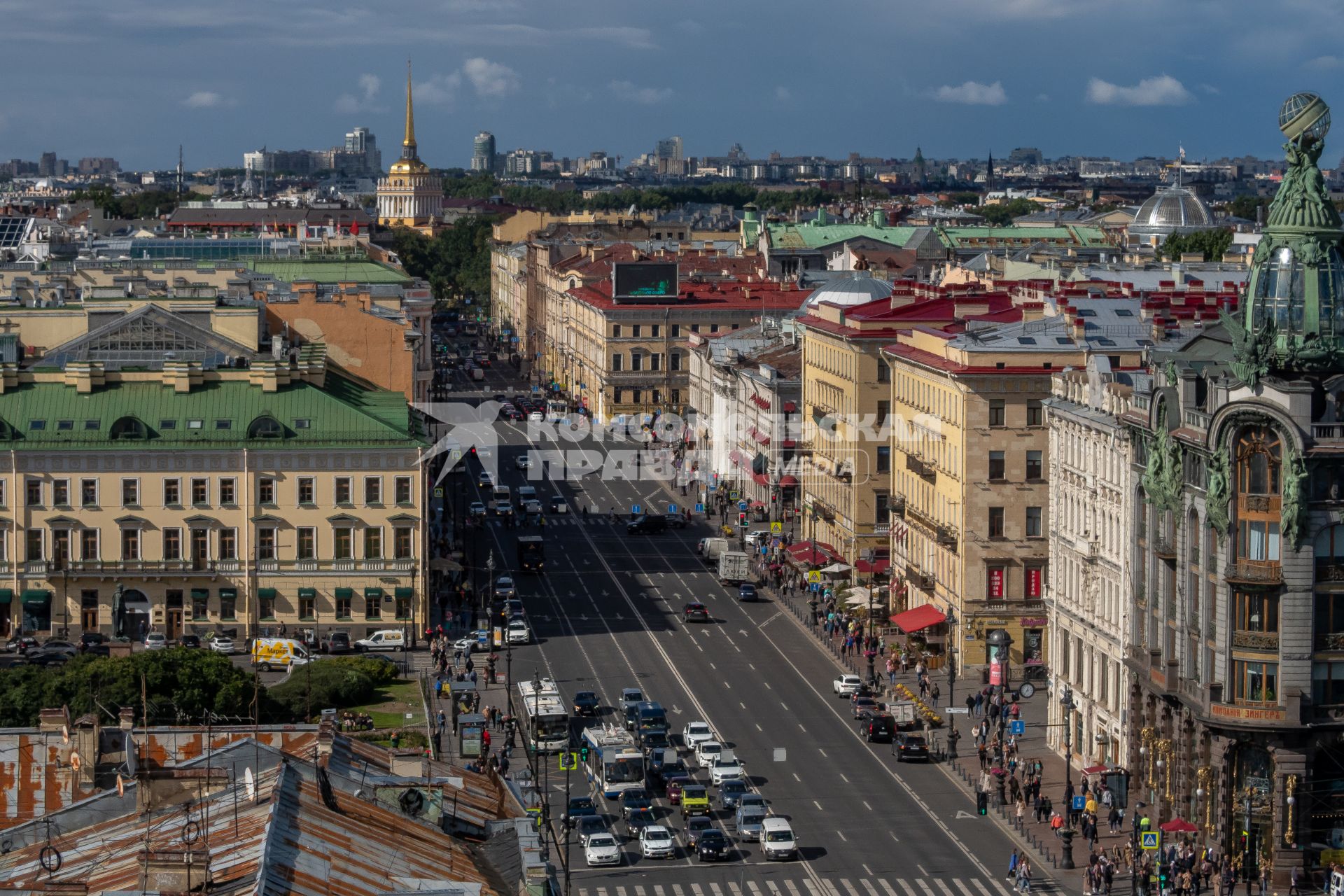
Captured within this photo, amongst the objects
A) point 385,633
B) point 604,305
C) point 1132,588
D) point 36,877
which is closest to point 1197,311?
point 1132,588

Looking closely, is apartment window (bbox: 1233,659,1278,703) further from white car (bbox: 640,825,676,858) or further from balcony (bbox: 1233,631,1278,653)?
white car (bbox: 640,825,676,858)

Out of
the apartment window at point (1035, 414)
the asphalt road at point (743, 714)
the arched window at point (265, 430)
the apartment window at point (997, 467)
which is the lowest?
the asphalt road at point (743, 714)

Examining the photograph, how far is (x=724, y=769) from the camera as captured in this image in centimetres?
8225

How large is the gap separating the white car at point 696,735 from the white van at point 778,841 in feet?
38.2

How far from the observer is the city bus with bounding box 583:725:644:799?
8206 cm

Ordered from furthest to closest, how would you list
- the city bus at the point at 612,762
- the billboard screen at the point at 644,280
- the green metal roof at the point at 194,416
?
the billboard screen at the point at 644,280, the green metal roof at the point at 194,416, the city bus at the point at 612,762

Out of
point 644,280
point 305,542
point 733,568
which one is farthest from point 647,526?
point 644,280

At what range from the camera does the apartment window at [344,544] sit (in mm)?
104438

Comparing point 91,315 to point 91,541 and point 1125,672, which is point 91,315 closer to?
point 91,541

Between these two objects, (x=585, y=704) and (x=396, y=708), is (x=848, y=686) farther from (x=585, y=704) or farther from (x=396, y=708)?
(x=396, y=708)

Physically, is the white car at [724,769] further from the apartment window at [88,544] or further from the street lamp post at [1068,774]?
the apartment window at [88,544]

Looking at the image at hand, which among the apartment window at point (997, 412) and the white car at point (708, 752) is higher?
the apartment window at point (997, 412)

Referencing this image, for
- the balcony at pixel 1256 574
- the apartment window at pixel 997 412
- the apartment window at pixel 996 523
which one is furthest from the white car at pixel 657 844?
the apartment window at pixel 997 412

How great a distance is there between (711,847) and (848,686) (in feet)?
76.0
